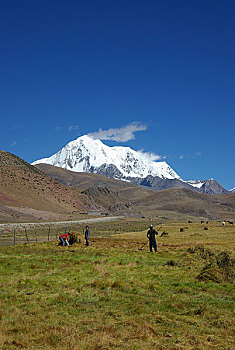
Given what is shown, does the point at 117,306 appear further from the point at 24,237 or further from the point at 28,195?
the point at 28,195

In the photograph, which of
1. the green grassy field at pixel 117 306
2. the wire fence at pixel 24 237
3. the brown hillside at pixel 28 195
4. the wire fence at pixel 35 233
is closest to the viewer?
the green grassy field at pixel 117 306

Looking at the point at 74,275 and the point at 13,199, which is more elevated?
the point at 13,199

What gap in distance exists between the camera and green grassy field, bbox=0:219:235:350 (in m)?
8.09

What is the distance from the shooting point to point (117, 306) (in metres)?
11.1

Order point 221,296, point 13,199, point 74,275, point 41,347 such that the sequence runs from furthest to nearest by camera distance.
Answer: point 13,199, point 74,275, point 221,296, point 41,347

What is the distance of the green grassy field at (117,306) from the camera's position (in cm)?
809

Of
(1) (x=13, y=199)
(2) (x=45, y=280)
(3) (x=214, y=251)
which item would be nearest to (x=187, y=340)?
(2) (x=45, y=280)

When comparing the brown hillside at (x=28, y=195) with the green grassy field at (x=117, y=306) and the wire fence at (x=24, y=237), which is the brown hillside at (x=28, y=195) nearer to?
the wire fence at (x=24, y=237)

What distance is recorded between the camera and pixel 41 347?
303 inches

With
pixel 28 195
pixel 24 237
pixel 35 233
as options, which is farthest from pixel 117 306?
pixel 28 195

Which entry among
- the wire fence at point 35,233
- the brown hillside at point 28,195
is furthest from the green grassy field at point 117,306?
the brown hillside at point 28,195

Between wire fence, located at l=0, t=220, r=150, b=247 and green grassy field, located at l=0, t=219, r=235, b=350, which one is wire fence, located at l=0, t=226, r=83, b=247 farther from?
green grassy field, located at l=0, t=219, r=235, b=350

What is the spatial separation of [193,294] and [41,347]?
6.88 metres

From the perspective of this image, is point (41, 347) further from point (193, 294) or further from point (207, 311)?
point (193, 294)
